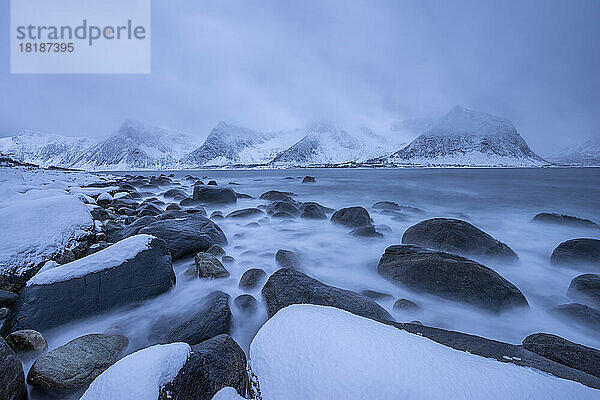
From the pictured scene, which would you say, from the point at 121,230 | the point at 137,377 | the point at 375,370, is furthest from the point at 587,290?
the point at 121,230

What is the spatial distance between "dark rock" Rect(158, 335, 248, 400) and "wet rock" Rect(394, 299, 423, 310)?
1.87 meters

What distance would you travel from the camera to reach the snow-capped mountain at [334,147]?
147 metres

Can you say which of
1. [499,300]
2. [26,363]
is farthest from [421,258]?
[26,363]

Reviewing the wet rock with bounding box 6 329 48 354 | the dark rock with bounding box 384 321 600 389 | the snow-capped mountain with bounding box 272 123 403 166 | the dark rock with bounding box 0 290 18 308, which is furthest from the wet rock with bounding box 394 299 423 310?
the snow-capped mountain with bounding box 272 123 403 166

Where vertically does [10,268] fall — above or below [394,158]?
below

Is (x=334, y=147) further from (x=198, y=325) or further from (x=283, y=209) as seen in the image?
(x=198, y=325)

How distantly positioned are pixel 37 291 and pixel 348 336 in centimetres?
296

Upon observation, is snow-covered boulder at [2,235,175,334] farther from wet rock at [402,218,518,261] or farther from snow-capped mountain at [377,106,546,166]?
snow-capped mountain at [377,106,546,166]

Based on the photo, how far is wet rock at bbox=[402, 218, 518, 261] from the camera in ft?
14.2

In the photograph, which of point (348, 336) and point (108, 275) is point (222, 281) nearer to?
point (108, 275)

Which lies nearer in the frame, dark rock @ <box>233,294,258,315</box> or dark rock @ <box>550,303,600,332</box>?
dark rock @ <box>550,303,600,332</box>

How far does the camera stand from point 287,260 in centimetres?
420

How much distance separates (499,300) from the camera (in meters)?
2.90

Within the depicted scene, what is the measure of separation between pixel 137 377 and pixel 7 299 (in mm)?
2464
